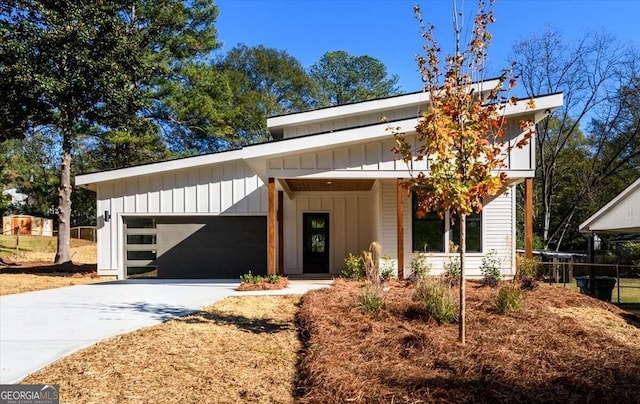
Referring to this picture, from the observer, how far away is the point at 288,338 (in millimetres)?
5531

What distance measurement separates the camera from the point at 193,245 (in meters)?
13.4

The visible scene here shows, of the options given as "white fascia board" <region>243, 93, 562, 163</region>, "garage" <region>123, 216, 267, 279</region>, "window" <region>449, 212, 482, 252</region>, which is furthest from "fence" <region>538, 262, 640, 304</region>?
"garage" <region>123, 216, 267, 279</region>

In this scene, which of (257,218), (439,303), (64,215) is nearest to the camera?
(439,303)

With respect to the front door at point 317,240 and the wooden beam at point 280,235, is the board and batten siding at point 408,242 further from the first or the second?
the front door at point 317,240

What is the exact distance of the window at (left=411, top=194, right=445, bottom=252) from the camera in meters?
11.5

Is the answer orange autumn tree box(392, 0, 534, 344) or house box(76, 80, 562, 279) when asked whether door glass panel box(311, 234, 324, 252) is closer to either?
house box(76, 80, 562, 279)

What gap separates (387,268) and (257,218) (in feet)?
15.2

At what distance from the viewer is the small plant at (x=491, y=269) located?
9.65 metres

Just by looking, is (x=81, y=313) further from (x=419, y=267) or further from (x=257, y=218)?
(x=419, y=267)

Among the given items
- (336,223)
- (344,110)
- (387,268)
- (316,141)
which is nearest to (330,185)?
(336,223)

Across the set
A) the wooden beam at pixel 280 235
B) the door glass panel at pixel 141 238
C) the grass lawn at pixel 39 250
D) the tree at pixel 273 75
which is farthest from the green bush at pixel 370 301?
the tree at pixel 273 75

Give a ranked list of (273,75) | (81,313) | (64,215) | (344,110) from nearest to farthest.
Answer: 1. (81,313)
2. (344,110)
3. (64,215)
4. (273,75)

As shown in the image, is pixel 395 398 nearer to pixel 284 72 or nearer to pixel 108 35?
pixel 108 35

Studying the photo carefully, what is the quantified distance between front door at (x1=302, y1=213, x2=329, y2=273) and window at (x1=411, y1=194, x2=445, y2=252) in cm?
344
